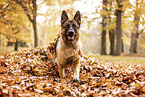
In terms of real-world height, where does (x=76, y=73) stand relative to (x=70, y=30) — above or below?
below

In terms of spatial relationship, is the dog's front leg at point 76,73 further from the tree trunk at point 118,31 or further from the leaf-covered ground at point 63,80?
the tree trunk at point 118,31

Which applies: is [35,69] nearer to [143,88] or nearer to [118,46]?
[143,88]

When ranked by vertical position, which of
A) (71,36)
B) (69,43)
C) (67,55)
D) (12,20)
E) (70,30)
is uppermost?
(12,20)

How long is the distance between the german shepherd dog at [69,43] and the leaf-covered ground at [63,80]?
21.1 inches

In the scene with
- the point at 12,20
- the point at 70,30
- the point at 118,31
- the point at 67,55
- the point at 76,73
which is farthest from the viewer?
the point at 12,20

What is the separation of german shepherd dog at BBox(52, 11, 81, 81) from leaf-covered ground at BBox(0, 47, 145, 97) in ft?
1.76

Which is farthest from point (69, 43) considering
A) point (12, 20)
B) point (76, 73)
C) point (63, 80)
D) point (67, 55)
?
point (12, 20)

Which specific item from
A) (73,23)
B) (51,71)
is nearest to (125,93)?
(73,23)

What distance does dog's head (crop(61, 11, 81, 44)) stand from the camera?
3.92 m

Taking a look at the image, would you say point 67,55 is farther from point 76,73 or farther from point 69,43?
point 76,73

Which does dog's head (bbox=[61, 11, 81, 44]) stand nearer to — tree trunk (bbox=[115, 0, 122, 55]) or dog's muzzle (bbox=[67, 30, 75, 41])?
dog's muzzle (bbox=[67, 30, 75, 41])

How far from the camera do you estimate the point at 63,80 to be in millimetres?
4305

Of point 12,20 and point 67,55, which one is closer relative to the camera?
point 67,55

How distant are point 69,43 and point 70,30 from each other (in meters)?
0.46
